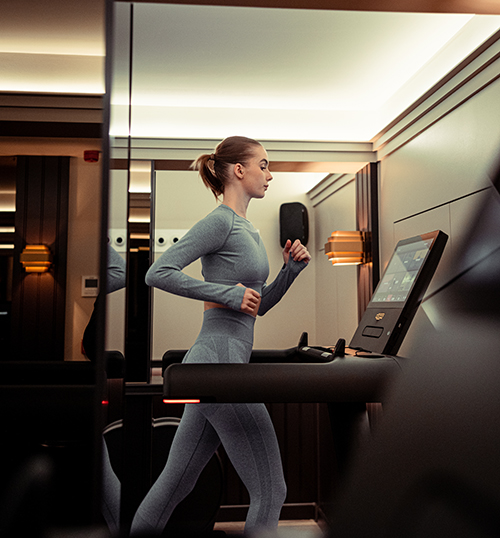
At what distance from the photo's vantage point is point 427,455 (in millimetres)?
197

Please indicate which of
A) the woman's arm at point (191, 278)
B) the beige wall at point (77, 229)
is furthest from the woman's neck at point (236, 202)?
the beige wall at point (77, 229)

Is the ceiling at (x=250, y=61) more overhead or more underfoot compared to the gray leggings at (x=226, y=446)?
more overhead

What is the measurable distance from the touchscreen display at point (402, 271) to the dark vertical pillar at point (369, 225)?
4.92ft

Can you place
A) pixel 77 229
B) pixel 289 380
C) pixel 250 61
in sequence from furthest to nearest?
pixel 77 229, pixel 250 61, pixel 289 380

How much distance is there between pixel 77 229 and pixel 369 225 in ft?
6.84

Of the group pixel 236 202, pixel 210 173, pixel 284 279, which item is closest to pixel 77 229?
pixel 210 173

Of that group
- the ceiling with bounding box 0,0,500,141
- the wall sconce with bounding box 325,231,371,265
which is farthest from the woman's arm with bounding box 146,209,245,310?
the wall sconce with bounding box 325,231,371,265

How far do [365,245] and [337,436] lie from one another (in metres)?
2.00

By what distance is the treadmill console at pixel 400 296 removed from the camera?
1625 mm

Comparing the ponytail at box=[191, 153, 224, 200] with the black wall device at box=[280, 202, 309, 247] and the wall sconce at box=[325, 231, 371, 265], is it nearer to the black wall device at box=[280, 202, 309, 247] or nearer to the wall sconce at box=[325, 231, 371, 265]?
the wall sconce at box=[325, 231, 371, 265]

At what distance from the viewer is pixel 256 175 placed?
72.9 inches

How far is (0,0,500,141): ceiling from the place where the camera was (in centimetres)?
247

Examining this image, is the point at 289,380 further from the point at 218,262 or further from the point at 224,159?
the point at 224,159

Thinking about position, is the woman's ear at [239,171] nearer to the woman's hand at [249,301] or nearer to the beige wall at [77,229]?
the woman's hand at [249,301]
